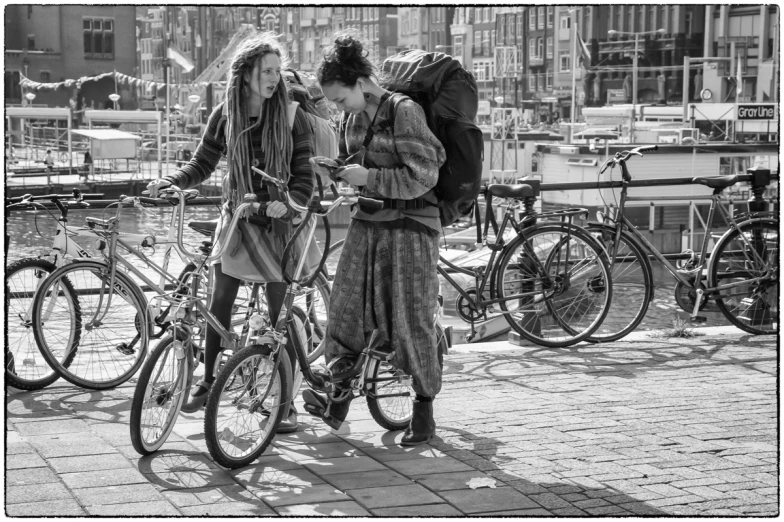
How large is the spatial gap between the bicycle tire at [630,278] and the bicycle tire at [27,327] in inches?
115

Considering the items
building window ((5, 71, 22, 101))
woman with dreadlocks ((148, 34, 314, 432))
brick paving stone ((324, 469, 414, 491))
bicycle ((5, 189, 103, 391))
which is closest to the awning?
building window ((5, 71, 22, 101))

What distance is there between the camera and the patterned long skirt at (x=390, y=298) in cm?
423

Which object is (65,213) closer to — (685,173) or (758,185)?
(758,185)

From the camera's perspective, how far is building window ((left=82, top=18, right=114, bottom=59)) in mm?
73319

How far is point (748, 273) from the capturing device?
7141 millimetres

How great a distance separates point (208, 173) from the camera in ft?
15.5

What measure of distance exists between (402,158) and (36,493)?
5.46ft

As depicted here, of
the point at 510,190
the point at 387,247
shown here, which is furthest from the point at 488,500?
the point at 510,190

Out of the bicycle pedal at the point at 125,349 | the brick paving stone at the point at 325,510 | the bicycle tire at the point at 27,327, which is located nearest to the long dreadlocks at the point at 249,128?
the bicycle pedal at the point at 125,349

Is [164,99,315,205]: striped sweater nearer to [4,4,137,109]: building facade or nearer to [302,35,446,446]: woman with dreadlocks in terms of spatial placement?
[302,35,446,446]: woman with dreadlocks

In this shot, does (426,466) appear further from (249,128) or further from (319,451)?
(249,128)

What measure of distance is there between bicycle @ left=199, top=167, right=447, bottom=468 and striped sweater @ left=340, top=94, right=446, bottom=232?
110 mm

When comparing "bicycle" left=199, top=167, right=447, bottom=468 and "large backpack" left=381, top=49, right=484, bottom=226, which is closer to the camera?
"bicycle" left=199, top=167, right=447, bottom=468

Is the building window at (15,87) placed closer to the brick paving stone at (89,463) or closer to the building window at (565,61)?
the building window at (565,61)
